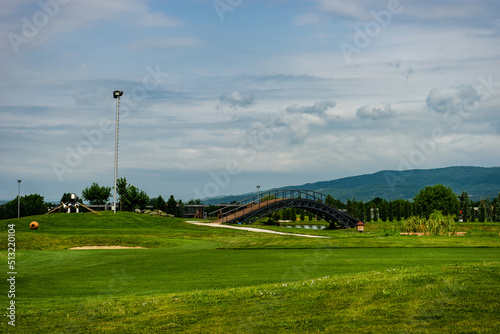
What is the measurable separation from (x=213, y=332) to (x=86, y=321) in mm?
3462

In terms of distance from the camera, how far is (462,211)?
115000 millimetres

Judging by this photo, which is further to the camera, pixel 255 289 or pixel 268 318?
pixel 255 289

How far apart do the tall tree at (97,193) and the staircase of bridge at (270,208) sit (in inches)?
1249

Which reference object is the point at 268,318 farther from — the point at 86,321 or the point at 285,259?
the point at 285,259

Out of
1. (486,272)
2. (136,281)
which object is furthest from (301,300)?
(136,281)

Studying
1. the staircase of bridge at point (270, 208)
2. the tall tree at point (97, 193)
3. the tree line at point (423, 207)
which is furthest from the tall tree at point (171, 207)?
the staircase of bridge at point (270, 208)

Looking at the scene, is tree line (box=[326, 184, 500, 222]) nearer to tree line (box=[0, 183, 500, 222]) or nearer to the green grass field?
tree line (box=[0, 183, 500, 222])

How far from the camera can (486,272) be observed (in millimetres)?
11656

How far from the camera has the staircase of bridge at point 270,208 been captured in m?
65.3

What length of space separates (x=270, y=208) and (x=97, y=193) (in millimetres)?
42725

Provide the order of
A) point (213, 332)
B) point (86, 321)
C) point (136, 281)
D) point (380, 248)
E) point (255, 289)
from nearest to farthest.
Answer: point (213, 332), point (86, 321), point (255, 289), point (136, 281), point (380, 248)

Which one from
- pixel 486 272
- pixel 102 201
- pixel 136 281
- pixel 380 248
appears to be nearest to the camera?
pixel 486 272

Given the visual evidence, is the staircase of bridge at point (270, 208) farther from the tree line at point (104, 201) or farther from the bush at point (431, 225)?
the bush at point (431, 225)

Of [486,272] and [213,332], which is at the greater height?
[486,272]
